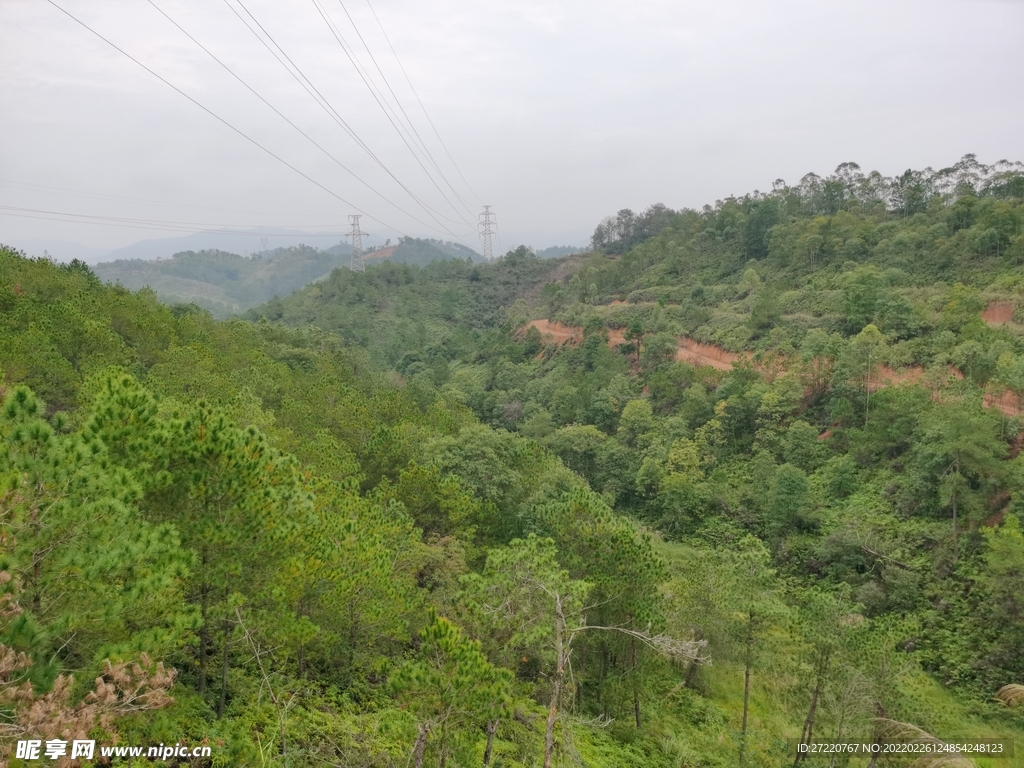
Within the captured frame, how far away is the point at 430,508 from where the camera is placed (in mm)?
16078

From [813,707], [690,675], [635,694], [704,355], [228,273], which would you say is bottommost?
[690,675]

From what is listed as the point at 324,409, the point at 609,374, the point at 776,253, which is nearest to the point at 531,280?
the point at 776,253

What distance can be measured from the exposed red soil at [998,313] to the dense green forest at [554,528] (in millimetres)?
175

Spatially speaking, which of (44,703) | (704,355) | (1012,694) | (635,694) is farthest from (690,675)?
(704,355)

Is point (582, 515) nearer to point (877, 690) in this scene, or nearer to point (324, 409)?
point (877, 690)

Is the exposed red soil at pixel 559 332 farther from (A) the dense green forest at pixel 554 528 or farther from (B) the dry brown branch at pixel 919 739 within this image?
(B) the dry brown branch at pixel 919 739

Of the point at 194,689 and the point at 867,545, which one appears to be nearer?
the point at 194,689

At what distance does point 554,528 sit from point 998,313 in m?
27.0

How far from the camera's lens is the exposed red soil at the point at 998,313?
2767cm

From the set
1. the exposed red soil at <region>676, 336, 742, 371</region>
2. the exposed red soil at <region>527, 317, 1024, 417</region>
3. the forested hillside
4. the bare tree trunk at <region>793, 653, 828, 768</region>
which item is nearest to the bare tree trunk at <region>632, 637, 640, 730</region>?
the bare tree trunk at <region>793, 653, 828, 768</region>

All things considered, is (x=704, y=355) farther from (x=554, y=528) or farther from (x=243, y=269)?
(x=243, y=269)

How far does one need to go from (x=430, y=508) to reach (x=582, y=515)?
4924 mm

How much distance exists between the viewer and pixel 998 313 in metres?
28.1

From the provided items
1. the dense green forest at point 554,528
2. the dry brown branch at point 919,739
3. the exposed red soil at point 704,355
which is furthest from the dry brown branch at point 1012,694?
the exposed red soil at point 704,355
